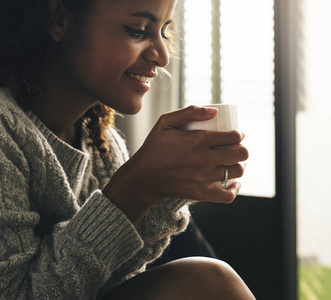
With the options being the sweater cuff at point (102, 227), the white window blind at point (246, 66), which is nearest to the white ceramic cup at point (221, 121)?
the sweater cuff at point (102, 227)

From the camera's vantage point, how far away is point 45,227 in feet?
3.34

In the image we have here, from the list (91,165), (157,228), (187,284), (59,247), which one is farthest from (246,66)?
(59,247)

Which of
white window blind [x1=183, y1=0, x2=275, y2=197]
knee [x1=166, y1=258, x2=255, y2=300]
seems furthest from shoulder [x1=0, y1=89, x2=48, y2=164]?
white window blind [x1=183, y1=0, x2=275, y2=197]

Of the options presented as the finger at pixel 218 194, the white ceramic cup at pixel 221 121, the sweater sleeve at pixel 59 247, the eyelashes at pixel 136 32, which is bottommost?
the sweater sleeve at pixel 59 247

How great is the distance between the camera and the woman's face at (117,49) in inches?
39.3

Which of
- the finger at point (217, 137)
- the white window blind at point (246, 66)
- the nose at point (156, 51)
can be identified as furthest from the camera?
the white window blind at point (246, 66)

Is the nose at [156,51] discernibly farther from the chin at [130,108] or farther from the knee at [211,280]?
the knee at [211,280]

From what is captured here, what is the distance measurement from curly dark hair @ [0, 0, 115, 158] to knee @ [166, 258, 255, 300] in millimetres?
473

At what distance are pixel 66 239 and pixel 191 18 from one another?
5.85 feet

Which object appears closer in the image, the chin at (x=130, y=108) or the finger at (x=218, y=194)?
the finger at (x=218, y=194)

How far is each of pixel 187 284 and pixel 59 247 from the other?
0.26 m

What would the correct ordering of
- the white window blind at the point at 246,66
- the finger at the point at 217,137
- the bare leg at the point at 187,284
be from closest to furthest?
1. the finger at the point at 217,137
2. the bare leg at the point at 187,284
3. the white window blind at the point at 246,66

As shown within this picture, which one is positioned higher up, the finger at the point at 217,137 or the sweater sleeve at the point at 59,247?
the finger at the point at 217,137

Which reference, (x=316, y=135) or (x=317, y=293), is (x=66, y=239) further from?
(x=317, y=293)
